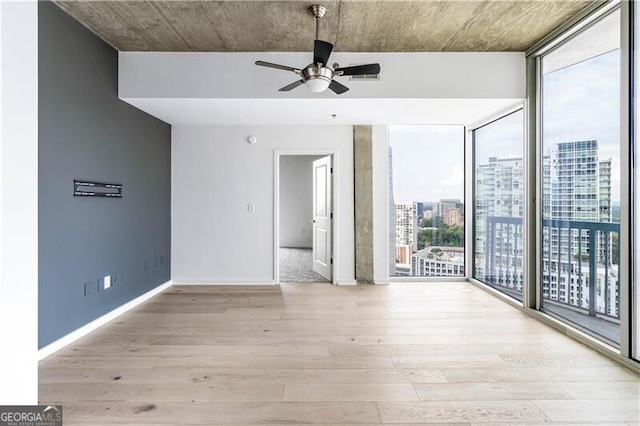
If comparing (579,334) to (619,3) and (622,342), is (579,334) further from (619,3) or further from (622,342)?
(619,3)

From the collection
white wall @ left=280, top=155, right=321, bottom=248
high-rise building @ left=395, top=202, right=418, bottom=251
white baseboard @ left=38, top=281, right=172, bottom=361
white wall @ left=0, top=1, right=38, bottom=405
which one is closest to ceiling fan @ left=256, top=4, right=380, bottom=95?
white wall @ left=0, top=1, right=38, bottom=405

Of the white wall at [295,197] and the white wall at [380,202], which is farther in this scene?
the white wall at [295,197]

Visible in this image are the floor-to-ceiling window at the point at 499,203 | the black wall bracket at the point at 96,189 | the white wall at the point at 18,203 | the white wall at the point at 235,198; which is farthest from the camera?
the white wall at the point at 235,198

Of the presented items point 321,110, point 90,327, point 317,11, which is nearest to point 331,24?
point 317,11

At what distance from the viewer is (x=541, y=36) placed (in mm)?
3123

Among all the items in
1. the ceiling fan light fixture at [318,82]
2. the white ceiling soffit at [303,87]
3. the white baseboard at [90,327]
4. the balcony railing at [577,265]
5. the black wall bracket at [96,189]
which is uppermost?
the white ceiling soffit at [303,87]

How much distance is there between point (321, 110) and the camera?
12.8 feet

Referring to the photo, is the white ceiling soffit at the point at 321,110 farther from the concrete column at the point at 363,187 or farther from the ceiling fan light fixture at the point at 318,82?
the ceiling fan light fixture at the point at 318,82

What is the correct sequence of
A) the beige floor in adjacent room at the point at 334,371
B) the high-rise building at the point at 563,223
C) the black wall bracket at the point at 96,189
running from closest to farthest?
the beige floor in adjacent room at the point at 334,371
the high-rise building at the point at 563,223
the black wall bracket at the point at 96,189

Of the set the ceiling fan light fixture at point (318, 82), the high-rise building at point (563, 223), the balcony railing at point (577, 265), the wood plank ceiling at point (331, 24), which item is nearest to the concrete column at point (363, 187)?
the wood plank ceiling at point (331, 24)

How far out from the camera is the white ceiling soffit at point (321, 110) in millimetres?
3574

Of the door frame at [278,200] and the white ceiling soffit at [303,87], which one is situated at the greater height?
the white ceiling soffit at [303,87]

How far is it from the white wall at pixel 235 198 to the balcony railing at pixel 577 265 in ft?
6.89

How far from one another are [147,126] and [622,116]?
467 cm
